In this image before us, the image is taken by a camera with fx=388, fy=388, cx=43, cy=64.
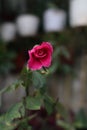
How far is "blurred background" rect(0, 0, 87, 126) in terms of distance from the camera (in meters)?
2.50

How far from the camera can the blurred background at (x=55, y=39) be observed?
250cm

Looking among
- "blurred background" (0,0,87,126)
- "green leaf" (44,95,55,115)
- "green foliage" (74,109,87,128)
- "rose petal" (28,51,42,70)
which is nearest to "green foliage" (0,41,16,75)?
"blurred background" (0,0,87,126)

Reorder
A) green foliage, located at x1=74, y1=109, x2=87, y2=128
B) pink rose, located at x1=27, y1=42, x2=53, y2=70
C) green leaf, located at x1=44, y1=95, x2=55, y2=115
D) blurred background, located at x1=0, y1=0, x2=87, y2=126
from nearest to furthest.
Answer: pink rose, located at x1=27, y1=42, x2=53, y2=70, green leaf, located at x1=44, y1=95, x2=55, y2=115, green foliage, located at x1=74, y1=109, x2=87, y2=128, blurred background, located at x1=0, y1=0, x2=87, y2=126

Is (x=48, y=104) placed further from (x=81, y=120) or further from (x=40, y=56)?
(x=81, y=120)

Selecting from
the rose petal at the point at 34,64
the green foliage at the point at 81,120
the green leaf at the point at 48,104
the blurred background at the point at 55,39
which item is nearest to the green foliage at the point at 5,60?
the blurred background at the point at 55,39

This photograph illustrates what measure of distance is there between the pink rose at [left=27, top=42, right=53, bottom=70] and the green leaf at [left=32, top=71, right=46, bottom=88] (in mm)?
71

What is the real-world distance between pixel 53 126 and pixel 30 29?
84 centimetres

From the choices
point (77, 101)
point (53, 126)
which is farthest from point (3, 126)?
point (77, 101)

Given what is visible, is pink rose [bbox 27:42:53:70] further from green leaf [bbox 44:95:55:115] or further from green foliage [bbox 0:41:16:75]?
green foliage [bbox 0:41:16:75]

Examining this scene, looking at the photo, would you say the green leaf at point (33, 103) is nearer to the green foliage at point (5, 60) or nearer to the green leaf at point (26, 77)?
the green leaf at point (26, 77)

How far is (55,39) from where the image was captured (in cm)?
254

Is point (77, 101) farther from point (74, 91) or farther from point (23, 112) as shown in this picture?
point (23, 112)

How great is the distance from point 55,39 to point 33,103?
1.33m

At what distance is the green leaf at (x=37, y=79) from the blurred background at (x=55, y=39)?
1081 mm
